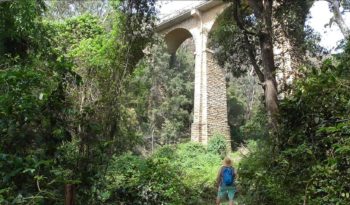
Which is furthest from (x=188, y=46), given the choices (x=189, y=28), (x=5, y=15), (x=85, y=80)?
(x=85, y=80)

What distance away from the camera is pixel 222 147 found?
19641 millimetres

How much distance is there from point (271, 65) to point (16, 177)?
5.51m

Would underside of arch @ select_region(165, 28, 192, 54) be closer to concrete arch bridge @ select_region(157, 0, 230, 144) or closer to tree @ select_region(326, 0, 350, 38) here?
concrete arch bridge @ select_region(157, 0, 230, 144)

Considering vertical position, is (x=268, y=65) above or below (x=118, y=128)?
above

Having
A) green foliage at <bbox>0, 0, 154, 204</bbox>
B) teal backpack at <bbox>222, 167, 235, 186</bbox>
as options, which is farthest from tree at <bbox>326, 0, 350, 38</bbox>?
green foliage at <bbox>0, 0, 154, 204</bbox>

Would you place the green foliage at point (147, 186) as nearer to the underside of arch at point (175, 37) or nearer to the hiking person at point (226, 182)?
the hiking person at point (226, 182)

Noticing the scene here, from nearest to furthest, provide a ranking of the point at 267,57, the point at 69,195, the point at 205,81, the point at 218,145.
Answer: the point at 69,195, the point at 267,57, the point at 218,145, the point at 205,81

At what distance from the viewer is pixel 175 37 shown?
25891 mm

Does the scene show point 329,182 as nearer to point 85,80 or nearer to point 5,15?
point 85,80

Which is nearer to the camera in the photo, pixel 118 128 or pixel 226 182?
pixel 118 128

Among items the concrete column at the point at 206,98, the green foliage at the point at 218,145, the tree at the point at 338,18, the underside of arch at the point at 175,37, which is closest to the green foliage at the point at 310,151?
the tree at the point at 338,18

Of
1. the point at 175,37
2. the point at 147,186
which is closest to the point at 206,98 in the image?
the point at 175,37

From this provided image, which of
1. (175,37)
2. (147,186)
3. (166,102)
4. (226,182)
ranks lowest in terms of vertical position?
(147,186)

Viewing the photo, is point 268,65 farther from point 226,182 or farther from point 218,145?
point 218,145
